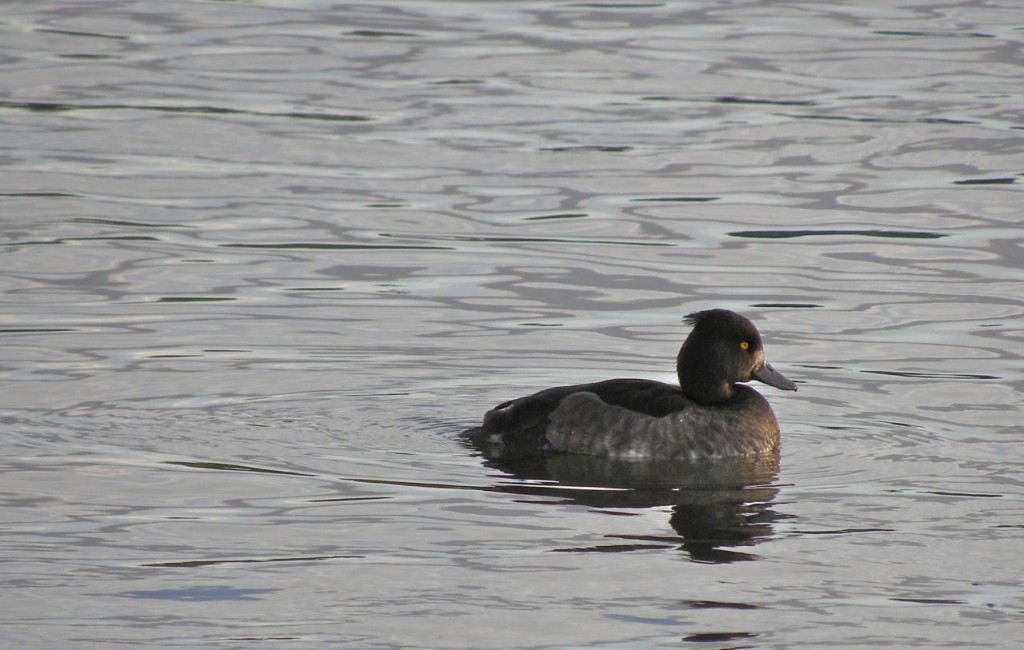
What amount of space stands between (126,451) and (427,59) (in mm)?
13345

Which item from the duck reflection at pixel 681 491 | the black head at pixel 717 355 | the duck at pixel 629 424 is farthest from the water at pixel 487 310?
the black head at pixel 717 355

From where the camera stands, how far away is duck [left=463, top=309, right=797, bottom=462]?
32.7ft

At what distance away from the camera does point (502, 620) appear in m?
7.20

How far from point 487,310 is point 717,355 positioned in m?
3.09

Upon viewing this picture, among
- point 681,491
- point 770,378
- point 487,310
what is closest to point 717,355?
point 770,378

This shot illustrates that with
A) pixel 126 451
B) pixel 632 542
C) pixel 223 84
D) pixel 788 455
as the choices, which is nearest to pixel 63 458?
pixel 126 451

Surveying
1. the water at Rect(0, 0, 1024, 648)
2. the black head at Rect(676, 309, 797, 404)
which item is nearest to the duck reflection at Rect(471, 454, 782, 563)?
the water at Rect(0, 0, 1024, 648)

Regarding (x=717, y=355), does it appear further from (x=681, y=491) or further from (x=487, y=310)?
(x=487, y=310)

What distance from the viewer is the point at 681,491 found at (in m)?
9.28

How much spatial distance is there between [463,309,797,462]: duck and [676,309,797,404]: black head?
12 mm

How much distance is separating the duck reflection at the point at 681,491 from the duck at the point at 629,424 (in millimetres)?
75

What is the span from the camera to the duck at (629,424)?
32.7 feet

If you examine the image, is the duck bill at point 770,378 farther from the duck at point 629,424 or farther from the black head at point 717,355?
the duck at point 629,424

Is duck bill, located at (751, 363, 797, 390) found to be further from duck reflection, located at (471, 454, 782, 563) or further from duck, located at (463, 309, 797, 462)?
duck reflection, located at (471, 454, 782, 563)
